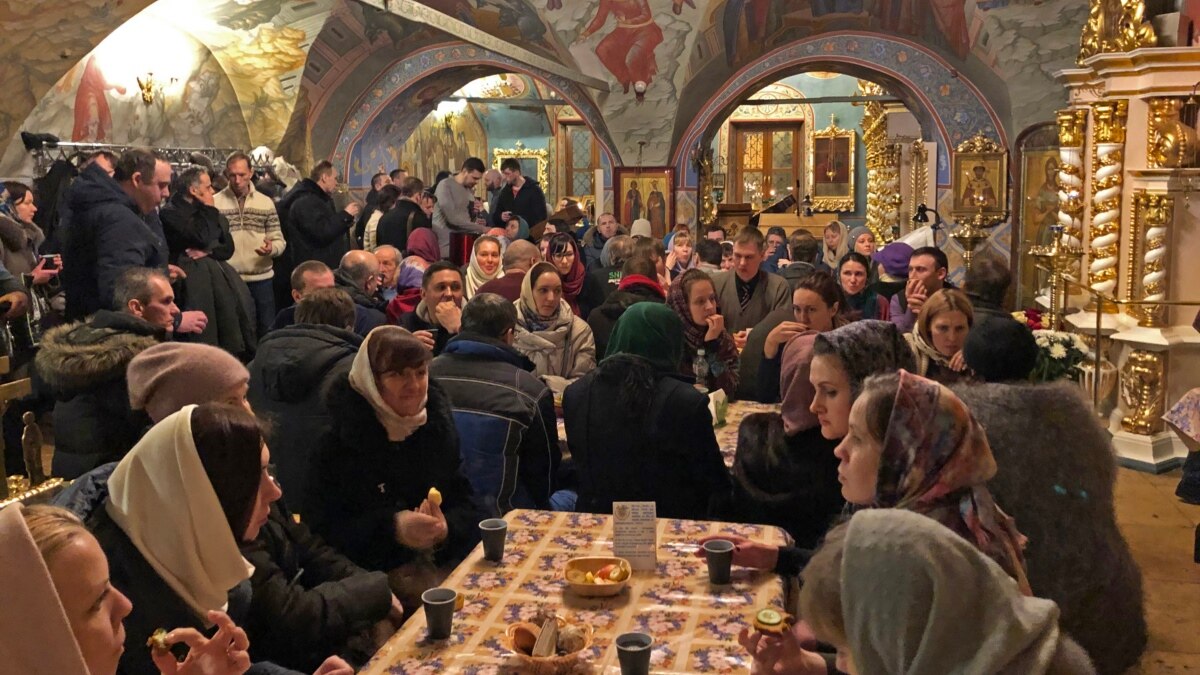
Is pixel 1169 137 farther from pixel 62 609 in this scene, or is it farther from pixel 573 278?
pixel 62 609

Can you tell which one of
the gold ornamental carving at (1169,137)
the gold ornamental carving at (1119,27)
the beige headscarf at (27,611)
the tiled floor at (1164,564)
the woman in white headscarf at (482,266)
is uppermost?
the gold ornamental carving at (1119,27)

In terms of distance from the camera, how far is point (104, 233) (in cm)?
620

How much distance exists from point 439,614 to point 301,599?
49 centimetres

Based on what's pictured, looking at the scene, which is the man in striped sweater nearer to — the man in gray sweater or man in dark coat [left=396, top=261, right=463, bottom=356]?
the man in gray sweater

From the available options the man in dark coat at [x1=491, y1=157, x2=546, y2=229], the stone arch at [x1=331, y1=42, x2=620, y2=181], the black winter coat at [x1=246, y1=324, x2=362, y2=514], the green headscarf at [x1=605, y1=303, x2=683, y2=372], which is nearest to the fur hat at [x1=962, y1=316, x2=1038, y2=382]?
the green headscarf at [x1=605, y1=303, x2=683, y2=372]

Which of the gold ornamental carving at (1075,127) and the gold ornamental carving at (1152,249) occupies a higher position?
the gold ornamental carving at (1075,127)

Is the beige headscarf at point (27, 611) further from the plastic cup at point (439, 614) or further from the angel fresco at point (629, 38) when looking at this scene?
the angel fresco at point (629, 38)

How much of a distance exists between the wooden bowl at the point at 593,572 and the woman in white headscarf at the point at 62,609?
99 cm

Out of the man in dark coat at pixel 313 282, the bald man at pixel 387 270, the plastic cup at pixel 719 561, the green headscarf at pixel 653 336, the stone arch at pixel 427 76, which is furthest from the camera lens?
the stone arch at pixel 427 76

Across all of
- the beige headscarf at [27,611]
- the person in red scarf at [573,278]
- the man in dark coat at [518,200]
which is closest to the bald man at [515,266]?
the person in red scarf at [573,278]

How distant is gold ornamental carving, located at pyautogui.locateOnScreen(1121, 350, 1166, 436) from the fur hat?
4279 millimetres

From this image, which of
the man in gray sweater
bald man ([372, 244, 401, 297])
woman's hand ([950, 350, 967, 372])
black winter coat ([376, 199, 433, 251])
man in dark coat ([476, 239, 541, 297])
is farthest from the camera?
the man in gray sweater

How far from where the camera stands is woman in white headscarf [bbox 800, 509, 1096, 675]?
1.69 m

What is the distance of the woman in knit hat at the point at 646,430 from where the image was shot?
12.4 ft
